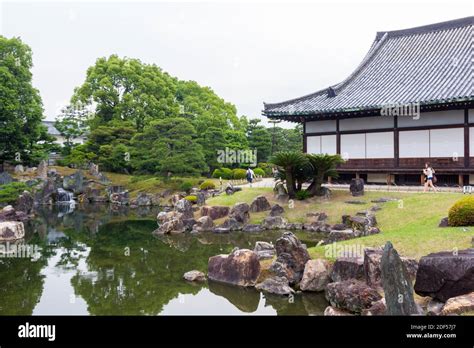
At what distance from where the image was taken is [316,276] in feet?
40.3

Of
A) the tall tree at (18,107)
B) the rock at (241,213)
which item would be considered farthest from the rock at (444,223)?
the tall tree at (18,107)

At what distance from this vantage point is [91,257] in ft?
57.7

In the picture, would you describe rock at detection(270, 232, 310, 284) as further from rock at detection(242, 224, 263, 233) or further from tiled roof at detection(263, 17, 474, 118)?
tiled roof at detection(263, 17, 474, 118)

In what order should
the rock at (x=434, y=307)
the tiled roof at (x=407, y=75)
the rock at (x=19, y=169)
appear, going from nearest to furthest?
the rock at (x=434, y=307) < the tiled roof at (x=407, y=75) < the rock at (x=19, y=169)

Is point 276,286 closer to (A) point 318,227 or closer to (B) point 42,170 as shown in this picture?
(A) point 318,227

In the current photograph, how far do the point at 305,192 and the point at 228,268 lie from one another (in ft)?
39.6

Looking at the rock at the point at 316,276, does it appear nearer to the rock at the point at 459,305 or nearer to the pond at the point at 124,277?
the pond at the point at 124,277

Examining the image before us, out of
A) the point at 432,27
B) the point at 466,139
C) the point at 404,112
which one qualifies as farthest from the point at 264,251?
the point at 432,27

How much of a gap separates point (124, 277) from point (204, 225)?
31.9ft

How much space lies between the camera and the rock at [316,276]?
40.0ft

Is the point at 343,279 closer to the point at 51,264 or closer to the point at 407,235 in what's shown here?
the point at 407,235

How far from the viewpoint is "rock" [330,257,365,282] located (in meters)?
11.6

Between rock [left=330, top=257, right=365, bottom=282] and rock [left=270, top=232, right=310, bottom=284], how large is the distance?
3.91 feet

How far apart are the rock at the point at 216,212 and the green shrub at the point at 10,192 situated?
14.0 metres
